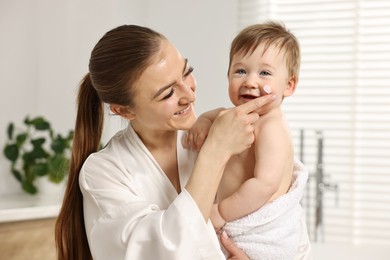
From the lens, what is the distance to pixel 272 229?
5.34ft

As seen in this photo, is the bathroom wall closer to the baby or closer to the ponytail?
the ponytail

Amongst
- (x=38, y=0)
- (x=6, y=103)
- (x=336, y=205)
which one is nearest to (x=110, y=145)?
(x=6, y=103)

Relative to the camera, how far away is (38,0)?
3.44 m

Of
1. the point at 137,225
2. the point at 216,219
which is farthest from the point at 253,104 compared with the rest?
the point at 137,225

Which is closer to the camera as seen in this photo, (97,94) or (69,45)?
(97,94)

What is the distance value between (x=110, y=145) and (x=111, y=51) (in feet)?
0.97

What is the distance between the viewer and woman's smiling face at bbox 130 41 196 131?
5.17 ft

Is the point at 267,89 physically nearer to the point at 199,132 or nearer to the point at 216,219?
the point at 199,132

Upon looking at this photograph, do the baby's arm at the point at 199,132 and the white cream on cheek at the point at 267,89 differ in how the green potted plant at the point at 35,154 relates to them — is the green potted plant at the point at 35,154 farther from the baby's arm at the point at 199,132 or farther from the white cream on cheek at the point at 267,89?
the white cream on cheek at the point at 267,89

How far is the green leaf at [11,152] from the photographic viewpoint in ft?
10.6

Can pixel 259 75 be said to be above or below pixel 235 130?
above

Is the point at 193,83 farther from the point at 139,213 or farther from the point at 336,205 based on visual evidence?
the point at 336,205

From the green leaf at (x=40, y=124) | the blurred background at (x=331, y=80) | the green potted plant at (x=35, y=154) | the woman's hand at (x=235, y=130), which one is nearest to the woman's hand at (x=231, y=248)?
the woman's hand at (x=235, y=130)

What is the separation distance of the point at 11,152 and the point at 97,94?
158cm
